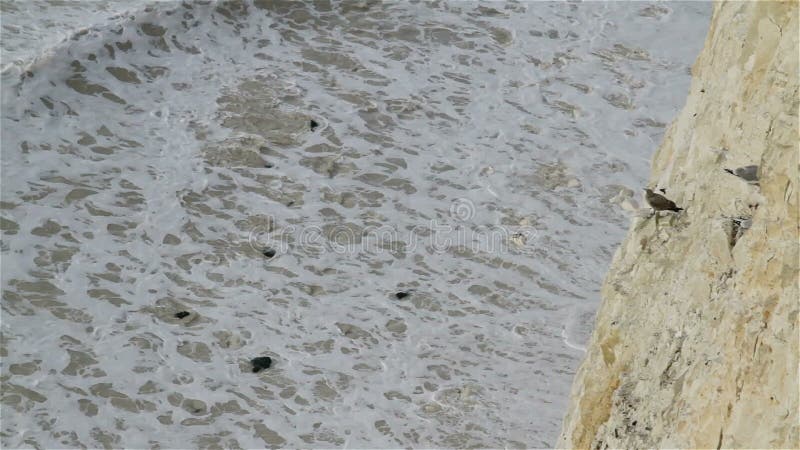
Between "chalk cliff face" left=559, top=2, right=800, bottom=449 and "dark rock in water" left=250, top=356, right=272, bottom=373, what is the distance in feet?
10.9

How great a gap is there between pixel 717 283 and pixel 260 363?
4.27m

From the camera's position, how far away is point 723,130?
269 cm

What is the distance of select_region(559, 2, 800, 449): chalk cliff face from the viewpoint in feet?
6.86

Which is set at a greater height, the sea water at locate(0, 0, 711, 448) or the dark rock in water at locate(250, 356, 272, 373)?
the sea water at locate(0, 0, 711, 448)

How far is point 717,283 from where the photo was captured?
7.95 feet

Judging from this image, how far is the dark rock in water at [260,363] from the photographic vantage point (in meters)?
6.21

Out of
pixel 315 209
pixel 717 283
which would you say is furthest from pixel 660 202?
pixel 315 209

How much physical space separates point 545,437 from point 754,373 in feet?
12.0

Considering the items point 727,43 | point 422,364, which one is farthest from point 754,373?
point 422,364

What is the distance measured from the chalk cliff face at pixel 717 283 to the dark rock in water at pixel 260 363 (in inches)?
131

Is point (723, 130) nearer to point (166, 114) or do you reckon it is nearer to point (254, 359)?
point (254, 359)

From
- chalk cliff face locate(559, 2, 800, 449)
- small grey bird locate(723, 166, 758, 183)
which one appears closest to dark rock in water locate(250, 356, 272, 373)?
chalk cliff face locate(559, 2, 800, 449)

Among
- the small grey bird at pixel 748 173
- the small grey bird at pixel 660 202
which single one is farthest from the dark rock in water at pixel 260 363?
the small grey bird at pixel 748 173

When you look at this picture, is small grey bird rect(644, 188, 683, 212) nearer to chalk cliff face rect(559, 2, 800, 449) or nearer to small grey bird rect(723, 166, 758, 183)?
chalk cliff face rect(559, 2, 800, 449)
